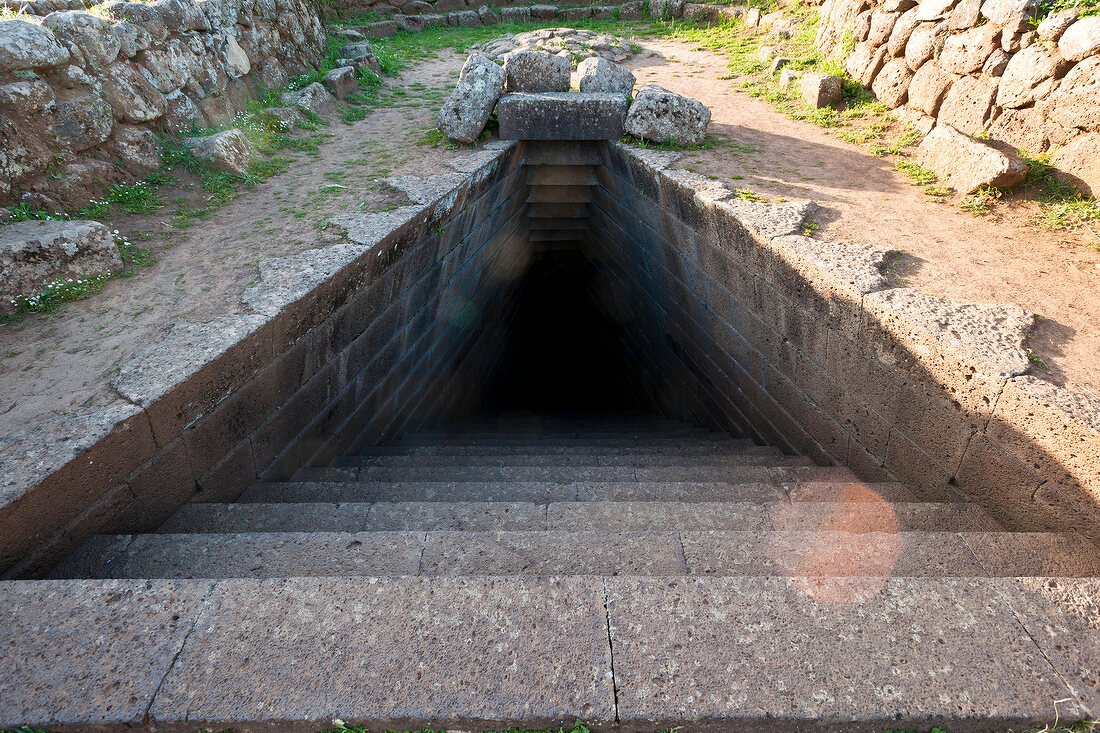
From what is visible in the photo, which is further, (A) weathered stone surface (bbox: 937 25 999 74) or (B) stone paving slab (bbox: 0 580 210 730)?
(A) weathered stone surface (bbox: 937 25 999 74)

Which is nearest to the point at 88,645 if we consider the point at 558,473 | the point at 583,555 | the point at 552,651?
the point at 552,651

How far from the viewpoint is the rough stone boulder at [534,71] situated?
21.8 ft

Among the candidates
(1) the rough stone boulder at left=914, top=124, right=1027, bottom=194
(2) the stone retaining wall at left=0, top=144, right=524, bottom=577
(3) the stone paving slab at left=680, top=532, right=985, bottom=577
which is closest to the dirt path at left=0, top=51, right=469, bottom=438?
(2) the stone retaining wall at left=0, top=144, right=524, bottom=577

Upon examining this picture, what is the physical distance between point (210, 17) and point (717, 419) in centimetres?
698

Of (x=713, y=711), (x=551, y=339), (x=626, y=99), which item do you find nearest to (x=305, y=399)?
(x=713, y=711)

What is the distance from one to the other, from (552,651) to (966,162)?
16.8 feet

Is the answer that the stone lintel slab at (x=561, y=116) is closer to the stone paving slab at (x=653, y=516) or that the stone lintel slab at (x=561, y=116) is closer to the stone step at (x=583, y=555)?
the stone paving slab at (x=653, y=516)

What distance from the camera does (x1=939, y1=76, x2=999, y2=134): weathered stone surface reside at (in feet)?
17.1

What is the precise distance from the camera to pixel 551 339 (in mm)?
12953

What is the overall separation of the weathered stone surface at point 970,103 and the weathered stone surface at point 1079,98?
24.1 inches

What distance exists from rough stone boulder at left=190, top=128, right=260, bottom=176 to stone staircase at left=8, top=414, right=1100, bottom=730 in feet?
12.5

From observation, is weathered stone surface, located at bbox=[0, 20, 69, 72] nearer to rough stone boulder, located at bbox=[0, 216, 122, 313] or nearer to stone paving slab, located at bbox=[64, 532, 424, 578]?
rough stone boulder, located at bbox=[0, 216, 122, 313]

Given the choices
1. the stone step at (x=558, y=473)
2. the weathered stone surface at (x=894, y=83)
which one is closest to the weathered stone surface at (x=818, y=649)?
the stone step at (x=558, y=473)

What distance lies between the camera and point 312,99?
7.21 metres
